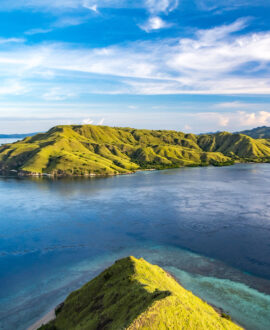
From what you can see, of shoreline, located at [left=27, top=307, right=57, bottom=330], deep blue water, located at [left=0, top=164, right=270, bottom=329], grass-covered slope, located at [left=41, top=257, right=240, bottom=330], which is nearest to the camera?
grass-covered slope, located at [left=41, top=257, right=240, bottom=330]

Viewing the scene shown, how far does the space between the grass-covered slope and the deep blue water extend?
27.5ft

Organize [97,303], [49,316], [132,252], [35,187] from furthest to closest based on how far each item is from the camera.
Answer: [35,187] → [132,252] → [49,316] → [97,303]

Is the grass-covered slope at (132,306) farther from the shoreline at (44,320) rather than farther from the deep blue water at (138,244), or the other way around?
the deep blue water at (138,244)

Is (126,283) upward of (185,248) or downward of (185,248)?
upward

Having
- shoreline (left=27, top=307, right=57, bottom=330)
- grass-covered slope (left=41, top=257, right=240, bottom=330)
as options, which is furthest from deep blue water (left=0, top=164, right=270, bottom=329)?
grass-covered slope (left=41, top=257, right=240, bottom=330)

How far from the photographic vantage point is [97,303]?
4338 centimetres

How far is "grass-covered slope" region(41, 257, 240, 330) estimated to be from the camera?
109 ft

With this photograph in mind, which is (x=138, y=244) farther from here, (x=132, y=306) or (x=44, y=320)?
(x=132, y=306)

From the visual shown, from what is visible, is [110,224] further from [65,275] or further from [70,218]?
[65,275]

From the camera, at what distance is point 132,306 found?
37656 millimetres

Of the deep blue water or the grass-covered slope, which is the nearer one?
the grass-covered slope

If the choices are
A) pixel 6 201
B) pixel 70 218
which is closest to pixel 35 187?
pixel 6 201

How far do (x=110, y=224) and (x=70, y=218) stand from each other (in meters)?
20.3

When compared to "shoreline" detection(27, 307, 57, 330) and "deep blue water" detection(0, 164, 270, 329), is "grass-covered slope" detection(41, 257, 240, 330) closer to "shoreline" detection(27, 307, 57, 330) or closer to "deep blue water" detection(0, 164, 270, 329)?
"shoreline" detection(27, 307, 57, 330)
